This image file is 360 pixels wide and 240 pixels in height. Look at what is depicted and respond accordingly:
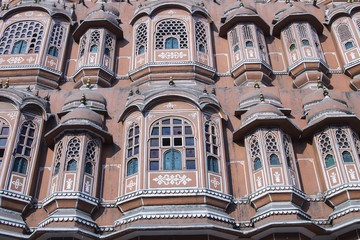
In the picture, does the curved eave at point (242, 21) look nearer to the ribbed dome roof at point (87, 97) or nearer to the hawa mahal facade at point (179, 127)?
the hawa mahal facade at point (179, 127)

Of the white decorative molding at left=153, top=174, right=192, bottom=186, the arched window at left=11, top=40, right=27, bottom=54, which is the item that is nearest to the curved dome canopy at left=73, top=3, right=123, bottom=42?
the arched window at left=11, top=40, right=27, bottom=54

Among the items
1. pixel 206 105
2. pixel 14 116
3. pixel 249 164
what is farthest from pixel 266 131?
pixel 14 116

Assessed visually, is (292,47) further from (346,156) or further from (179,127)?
(179,127)

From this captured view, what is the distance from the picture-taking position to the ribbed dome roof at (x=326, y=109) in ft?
52.0

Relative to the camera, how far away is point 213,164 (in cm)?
1534

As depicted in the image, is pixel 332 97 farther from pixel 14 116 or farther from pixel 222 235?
pixel 14 116

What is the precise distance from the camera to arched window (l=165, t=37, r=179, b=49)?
2081cm

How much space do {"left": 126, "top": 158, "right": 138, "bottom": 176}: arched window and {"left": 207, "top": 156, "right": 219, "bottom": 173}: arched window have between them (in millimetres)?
2503

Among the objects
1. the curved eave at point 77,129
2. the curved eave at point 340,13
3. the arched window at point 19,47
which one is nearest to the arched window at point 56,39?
the arched window at point 19,47

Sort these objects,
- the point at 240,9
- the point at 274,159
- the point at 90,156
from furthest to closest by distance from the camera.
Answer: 1. the point at 240,9
2. the point at 90,156
3. the point at 274,159

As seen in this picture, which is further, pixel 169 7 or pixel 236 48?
pixel 169 7

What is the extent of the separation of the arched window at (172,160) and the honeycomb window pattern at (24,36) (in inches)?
376

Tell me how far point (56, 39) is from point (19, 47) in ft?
5.81

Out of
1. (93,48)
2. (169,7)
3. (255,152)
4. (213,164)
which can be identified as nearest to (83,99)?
(93,48)
